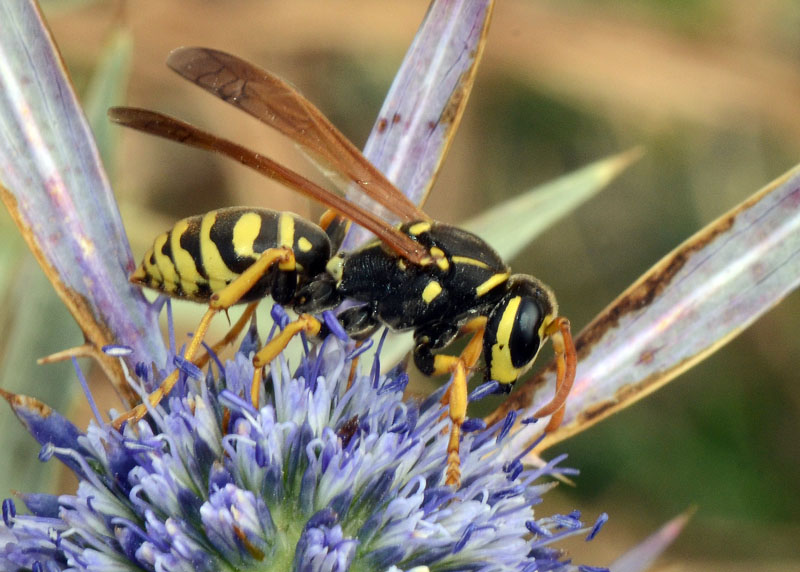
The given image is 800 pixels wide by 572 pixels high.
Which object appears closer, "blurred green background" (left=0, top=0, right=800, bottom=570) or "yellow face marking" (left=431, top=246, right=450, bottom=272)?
"yellow face marking" (left=431, top=246, right=450, bottom=272)

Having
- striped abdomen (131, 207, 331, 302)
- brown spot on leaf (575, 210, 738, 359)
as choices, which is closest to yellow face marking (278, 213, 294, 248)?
striped abdomen (131, 207, 331, 302)

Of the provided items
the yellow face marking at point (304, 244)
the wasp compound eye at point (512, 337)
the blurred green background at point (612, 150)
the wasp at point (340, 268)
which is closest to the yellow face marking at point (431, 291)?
the wasp at point (340, 268)

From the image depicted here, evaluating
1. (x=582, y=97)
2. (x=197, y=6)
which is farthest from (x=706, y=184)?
(x=197, y=6)

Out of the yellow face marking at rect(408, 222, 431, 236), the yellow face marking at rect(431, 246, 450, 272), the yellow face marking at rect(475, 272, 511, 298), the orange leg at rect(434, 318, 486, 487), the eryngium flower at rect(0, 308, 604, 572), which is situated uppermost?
the yellow face marking at rect(408, 222, 431, 236)

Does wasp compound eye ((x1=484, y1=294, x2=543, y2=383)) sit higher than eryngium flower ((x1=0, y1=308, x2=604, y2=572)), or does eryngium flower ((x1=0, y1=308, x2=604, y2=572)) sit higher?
wasp compound eye ((x1=484, y1=294, x2=543, y2=383))

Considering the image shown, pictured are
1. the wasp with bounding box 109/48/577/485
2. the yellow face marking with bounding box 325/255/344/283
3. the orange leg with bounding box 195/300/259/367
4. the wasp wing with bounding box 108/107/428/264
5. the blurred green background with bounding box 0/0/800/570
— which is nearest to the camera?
the wasp wing with bounding box 108/107/428/264

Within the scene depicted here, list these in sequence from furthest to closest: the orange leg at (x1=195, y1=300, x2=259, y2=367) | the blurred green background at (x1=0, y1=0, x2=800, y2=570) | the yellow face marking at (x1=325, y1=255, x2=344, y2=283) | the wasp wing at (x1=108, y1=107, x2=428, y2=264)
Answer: the blurred green background at (x1=0, y1=0, x2=800, y2=570) → the yellow face marking at (x1=325, y1=255, x2=344, y2=283) → the orange leg at (x1=195, y1=300, x2=259, y2=367) → the wasp wing at (x1=108, y1=107, x2=428, y2=264)

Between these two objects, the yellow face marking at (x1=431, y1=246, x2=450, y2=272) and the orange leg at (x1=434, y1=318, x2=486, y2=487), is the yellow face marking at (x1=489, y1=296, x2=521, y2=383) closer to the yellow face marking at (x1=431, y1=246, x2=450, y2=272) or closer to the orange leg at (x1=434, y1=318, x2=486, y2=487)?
the orange leg at (x1=434, y1=318, x2=486, y2=487)
